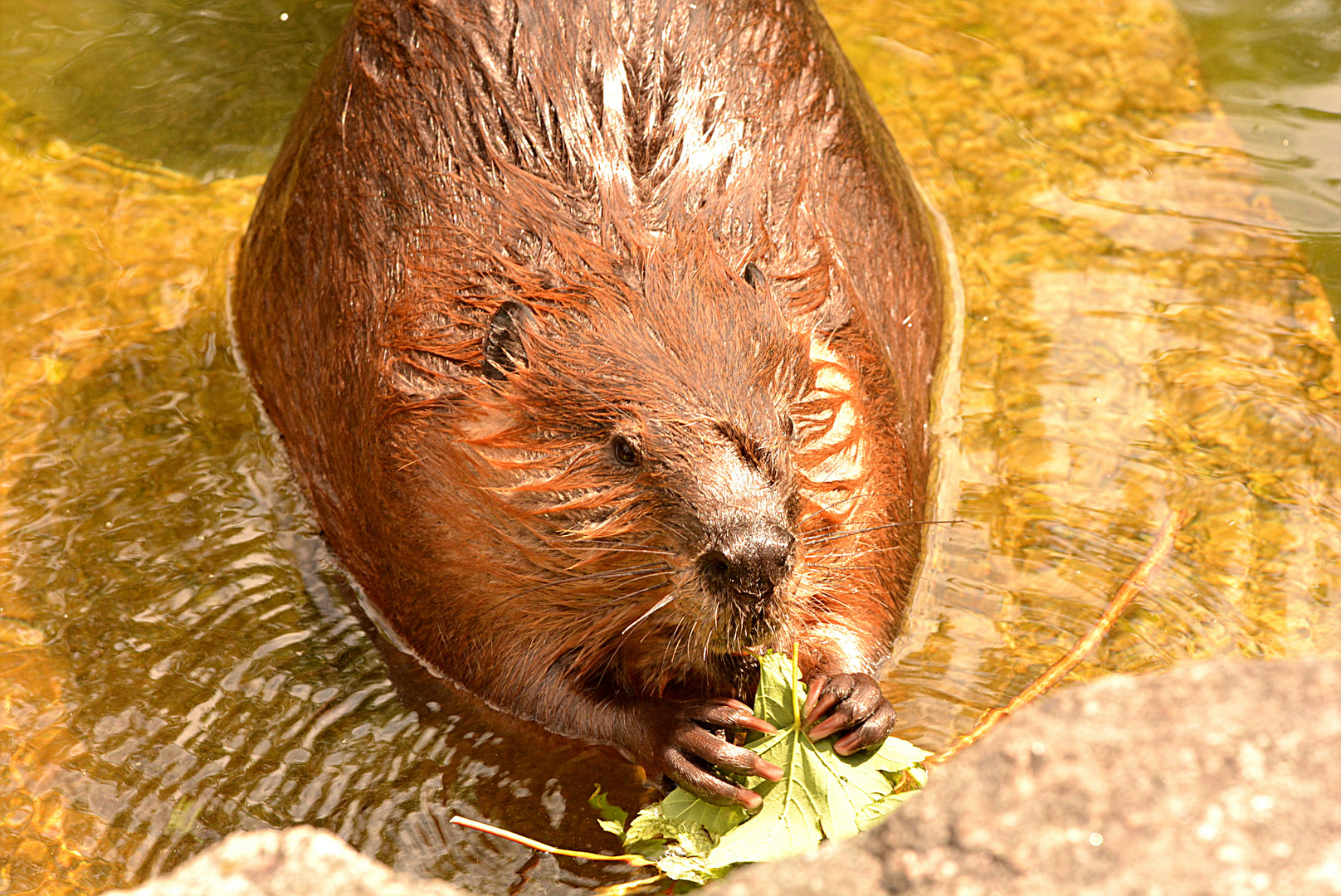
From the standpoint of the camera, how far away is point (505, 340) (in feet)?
10.4

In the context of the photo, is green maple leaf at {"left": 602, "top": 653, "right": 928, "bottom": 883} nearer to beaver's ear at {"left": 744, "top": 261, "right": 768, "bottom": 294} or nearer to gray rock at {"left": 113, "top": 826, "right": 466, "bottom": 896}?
beaver's ear at {"left": 744, "top": 261, "right": 768, "bottom": 294}

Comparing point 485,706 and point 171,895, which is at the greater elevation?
point 171,895

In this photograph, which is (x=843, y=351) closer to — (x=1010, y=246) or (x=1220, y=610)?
(x=1220, y=610)

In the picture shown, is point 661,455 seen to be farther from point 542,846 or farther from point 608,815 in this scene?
point 608,815

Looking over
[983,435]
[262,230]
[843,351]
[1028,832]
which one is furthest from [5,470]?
[1028,832]

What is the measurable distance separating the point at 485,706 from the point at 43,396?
2.04 metres

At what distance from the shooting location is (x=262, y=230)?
443 centimetres

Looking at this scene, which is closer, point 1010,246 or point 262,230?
point 262,230

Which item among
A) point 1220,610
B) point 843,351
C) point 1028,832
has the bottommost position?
point 1220,610

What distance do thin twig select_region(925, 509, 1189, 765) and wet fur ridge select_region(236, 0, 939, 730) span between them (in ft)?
0.98

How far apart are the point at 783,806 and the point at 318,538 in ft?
6.27

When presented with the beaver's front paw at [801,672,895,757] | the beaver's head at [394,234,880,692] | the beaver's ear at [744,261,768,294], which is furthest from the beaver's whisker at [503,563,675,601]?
the beaver's ear at [744,261,768,294]

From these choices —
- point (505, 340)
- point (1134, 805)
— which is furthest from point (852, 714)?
point (1134, 805)

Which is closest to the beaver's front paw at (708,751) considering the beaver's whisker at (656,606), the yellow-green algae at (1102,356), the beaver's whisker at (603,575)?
the beaver's whisker at (656,606)
